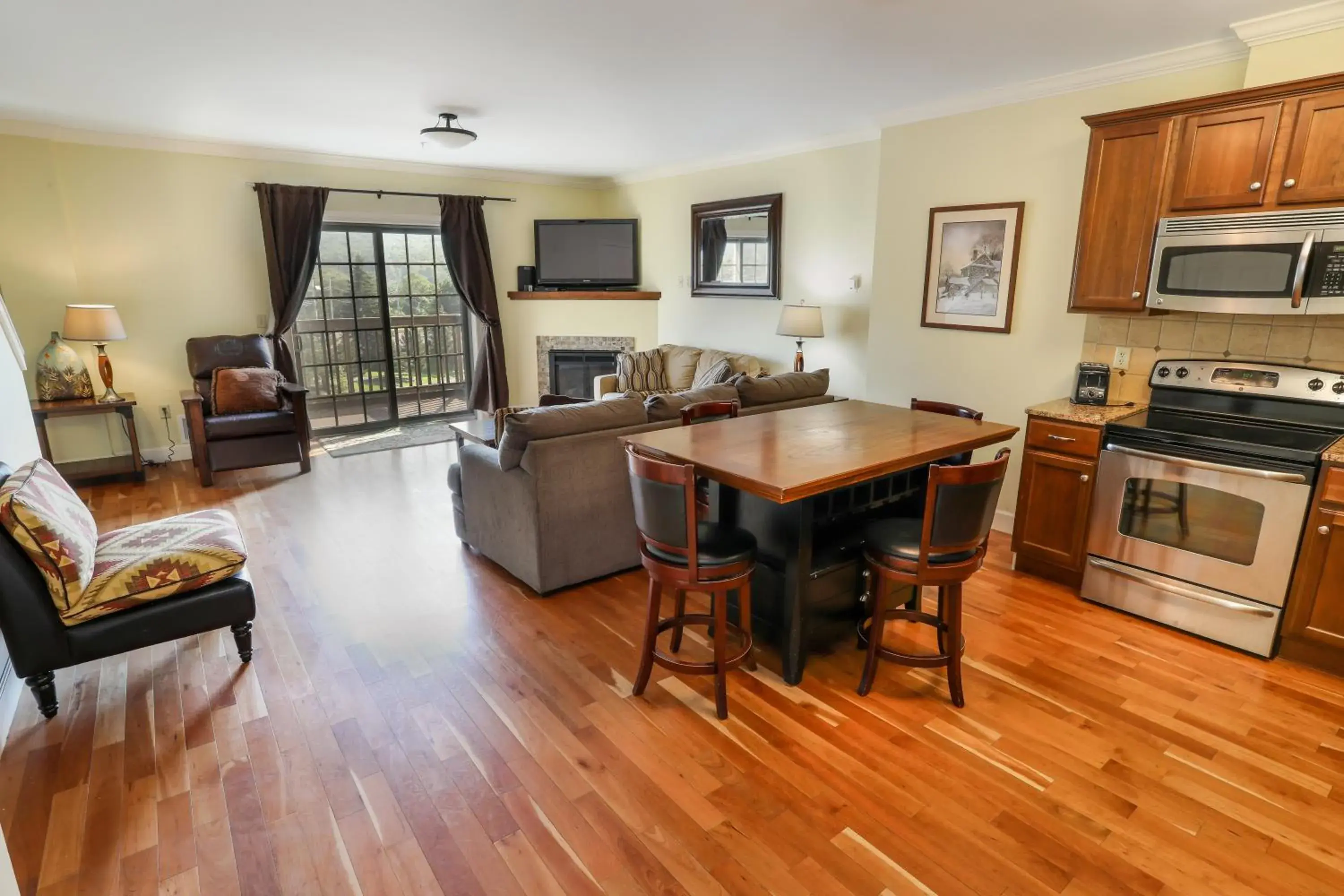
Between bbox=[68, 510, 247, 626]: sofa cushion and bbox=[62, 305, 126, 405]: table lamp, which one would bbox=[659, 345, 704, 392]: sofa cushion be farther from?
bbox=[62, 305, 126, 405]: table lamp

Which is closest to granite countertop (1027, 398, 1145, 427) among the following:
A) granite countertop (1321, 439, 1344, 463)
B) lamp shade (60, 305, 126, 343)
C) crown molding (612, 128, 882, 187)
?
granite countertop (1321, 439, 1344, 463)

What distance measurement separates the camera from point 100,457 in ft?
17.6

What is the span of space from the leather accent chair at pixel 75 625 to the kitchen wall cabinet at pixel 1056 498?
11.9ft

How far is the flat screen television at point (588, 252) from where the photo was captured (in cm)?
713

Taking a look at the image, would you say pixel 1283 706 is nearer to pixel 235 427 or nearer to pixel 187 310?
pixel 235 427

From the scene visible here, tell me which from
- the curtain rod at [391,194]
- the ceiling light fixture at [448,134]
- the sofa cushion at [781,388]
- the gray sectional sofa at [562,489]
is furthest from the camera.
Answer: the curtain rod at [391,194]

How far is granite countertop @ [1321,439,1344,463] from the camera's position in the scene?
2.52m

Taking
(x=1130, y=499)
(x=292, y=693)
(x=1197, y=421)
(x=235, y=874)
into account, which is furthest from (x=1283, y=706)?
(x=292, y=693)

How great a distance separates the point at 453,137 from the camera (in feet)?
14.6

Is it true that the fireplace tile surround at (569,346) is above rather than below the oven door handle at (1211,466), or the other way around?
above

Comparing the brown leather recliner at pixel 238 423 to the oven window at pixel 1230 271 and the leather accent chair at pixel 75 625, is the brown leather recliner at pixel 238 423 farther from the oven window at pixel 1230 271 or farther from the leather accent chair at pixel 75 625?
the oven window at pixel 1230 271

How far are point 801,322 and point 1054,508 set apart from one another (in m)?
2.32

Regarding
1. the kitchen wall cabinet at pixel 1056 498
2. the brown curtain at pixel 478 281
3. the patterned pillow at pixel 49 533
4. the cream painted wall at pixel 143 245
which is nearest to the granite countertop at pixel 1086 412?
the kitchen wall cabinet at pixel 1056 498

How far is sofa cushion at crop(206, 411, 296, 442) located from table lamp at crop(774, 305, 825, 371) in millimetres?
3900
